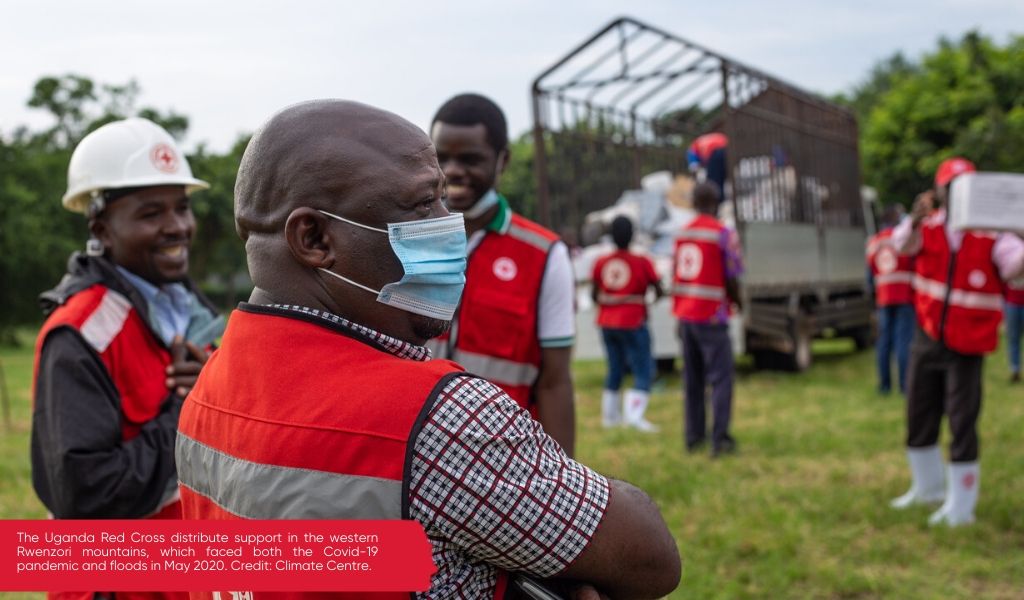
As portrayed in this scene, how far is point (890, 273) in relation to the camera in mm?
9891

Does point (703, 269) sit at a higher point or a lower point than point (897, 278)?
higher

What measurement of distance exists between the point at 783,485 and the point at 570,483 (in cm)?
556

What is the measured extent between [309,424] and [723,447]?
6.72 meters

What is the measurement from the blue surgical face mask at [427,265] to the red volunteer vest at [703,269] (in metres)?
6.41

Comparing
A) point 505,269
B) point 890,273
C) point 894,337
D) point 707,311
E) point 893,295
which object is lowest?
point 894,337

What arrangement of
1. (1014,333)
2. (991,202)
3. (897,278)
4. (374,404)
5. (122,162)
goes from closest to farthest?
(374,404) < (122,162) < (991,202) < (897,278) < (1014,333)

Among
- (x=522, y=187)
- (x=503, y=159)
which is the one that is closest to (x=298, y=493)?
(x=503, y=159)

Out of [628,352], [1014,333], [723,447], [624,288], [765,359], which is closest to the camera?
[723,447]

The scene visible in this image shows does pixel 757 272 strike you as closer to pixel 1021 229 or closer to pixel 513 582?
pixel 1021 229

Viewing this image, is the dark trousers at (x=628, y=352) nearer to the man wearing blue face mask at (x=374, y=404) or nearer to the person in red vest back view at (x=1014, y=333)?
the person in red vest back view at (x=1014, y=333)

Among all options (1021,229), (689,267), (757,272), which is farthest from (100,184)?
(757,272)

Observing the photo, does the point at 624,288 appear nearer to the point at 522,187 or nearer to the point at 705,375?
the point at 705,375

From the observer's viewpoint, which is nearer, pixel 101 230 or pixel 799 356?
pixel 101 230
